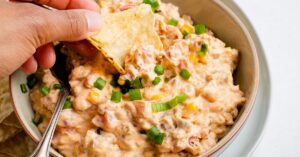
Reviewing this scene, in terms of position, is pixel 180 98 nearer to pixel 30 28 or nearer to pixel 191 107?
pixel 191 107

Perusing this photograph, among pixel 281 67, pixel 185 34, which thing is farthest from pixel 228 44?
pixel 281 67

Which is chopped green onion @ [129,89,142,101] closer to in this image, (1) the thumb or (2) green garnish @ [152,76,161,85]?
(2) green garnish @ [152,76,161,85]

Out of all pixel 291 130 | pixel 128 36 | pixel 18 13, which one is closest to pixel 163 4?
pixel 128 36

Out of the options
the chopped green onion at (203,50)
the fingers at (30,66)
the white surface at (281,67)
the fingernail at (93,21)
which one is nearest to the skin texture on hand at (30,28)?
the fingernail at (93,21)

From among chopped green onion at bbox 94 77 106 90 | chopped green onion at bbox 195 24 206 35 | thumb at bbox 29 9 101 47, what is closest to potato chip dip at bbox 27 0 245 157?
chopped green onion at bbox 94 77 106 90

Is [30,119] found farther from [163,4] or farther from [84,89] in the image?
[163,4]

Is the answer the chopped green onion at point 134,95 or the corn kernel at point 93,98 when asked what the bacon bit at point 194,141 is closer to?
the chopped green onion at point 134,95
